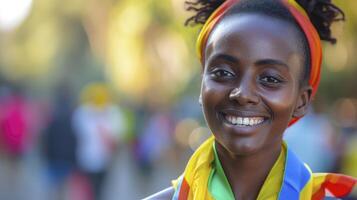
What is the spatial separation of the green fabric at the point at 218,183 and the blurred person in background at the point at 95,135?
8575mm

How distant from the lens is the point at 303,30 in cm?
343

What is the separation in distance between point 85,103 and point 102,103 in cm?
34

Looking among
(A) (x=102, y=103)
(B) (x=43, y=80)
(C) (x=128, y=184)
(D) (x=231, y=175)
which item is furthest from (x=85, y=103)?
(B) (x=43, y=80)

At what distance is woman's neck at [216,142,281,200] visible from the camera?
347cm

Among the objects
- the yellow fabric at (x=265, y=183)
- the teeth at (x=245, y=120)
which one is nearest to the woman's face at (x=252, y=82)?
the teeth at (x=245, y=120)

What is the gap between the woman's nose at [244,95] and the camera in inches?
129

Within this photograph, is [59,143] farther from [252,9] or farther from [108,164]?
[252,9]

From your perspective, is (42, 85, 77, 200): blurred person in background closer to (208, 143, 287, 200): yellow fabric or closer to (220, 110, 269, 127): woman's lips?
(208, 143, 287, 200): yellow fabric

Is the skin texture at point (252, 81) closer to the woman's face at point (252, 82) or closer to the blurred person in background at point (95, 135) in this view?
the woman's face at point (252, 82)

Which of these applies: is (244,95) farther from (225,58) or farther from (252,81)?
(225,58)

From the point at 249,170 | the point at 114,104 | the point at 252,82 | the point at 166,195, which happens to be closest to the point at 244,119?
the point at 252,82

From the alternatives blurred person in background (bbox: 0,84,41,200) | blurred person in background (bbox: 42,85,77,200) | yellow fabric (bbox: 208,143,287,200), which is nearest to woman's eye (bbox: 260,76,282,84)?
yellow fabric (bbox: 208,143,287,200)

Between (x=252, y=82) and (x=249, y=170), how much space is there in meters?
0.38

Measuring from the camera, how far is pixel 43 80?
112 ft
